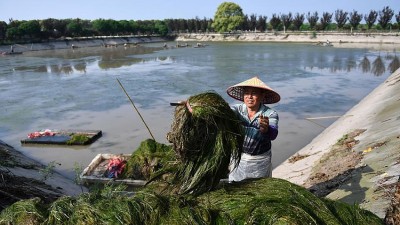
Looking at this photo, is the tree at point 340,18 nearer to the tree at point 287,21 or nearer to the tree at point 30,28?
the tree at point 287,21

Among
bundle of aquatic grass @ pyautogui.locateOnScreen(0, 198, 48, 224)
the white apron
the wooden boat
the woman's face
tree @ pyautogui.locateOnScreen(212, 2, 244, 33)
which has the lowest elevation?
the wooden boat

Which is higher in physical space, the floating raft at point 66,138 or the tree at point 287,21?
the tree at point 287,21

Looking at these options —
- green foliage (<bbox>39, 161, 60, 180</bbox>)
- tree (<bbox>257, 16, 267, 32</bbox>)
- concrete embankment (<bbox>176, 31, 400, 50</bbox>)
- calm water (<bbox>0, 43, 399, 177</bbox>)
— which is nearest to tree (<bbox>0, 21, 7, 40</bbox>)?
calm water (<bbox>0, 43, 399, 177</bbox>)

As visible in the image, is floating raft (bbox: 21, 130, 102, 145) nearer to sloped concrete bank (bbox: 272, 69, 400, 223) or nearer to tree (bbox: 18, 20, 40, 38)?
sloped concrete bank (bbox: 272, 69, 400, 223)

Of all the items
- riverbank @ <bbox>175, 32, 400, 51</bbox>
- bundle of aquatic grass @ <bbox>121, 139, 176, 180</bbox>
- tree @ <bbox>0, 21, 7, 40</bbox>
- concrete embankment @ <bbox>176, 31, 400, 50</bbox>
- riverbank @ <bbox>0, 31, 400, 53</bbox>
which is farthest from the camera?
tree @ <bbox>0, 21, 7, 40</bbox>

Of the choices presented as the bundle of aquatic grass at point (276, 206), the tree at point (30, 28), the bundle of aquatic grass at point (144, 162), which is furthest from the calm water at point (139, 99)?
the tree at point (30, 28)

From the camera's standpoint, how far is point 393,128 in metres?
9.37

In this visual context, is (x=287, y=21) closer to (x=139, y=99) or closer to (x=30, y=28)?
(x=30, y=28)

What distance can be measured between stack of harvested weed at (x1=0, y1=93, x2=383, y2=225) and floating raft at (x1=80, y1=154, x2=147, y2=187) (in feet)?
17.5

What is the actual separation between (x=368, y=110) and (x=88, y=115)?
12.3 metres

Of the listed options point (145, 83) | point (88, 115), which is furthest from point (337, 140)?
point (145, 83)

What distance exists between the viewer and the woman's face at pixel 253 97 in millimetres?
3662

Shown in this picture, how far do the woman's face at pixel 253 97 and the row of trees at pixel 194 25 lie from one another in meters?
75.9

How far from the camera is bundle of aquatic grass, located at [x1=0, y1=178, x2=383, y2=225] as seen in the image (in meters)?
2.40
